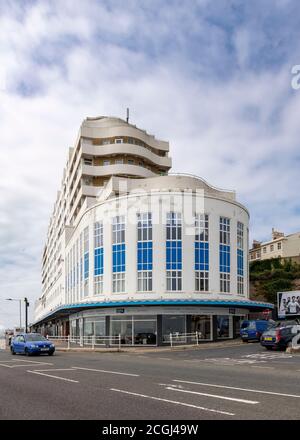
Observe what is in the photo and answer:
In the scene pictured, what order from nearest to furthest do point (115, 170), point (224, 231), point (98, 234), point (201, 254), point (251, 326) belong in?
1. point (251, 326)
2. point (201, 254)
3. point (224, 231)
4. point (98, 234)
5. point (115, 170)

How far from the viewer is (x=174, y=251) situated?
42.7m

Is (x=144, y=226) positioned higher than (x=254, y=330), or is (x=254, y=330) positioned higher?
(x=144, y=226)

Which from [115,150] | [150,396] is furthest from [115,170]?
[150,396]

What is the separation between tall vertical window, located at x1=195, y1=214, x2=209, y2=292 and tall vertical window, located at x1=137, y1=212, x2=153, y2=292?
398 cm

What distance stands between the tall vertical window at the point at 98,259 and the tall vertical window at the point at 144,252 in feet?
13.8

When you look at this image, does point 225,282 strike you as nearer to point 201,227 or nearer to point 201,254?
point 201,254

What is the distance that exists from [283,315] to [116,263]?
23.5 m

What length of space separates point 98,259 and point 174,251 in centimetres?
762

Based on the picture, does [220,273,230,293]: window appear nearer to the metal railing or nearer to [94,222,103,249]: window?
[94,222,103,249]: window

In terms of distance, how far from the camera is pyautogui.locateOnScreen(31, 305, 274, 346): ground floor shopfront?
41.3 m

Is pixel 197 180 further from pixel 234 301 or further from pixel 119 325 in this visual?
pixel 119 325

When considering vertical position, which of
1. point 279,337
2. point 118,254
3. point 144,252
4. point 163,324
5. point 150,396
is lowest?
point 163,324

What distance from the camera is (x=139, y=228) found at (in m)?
43.4
